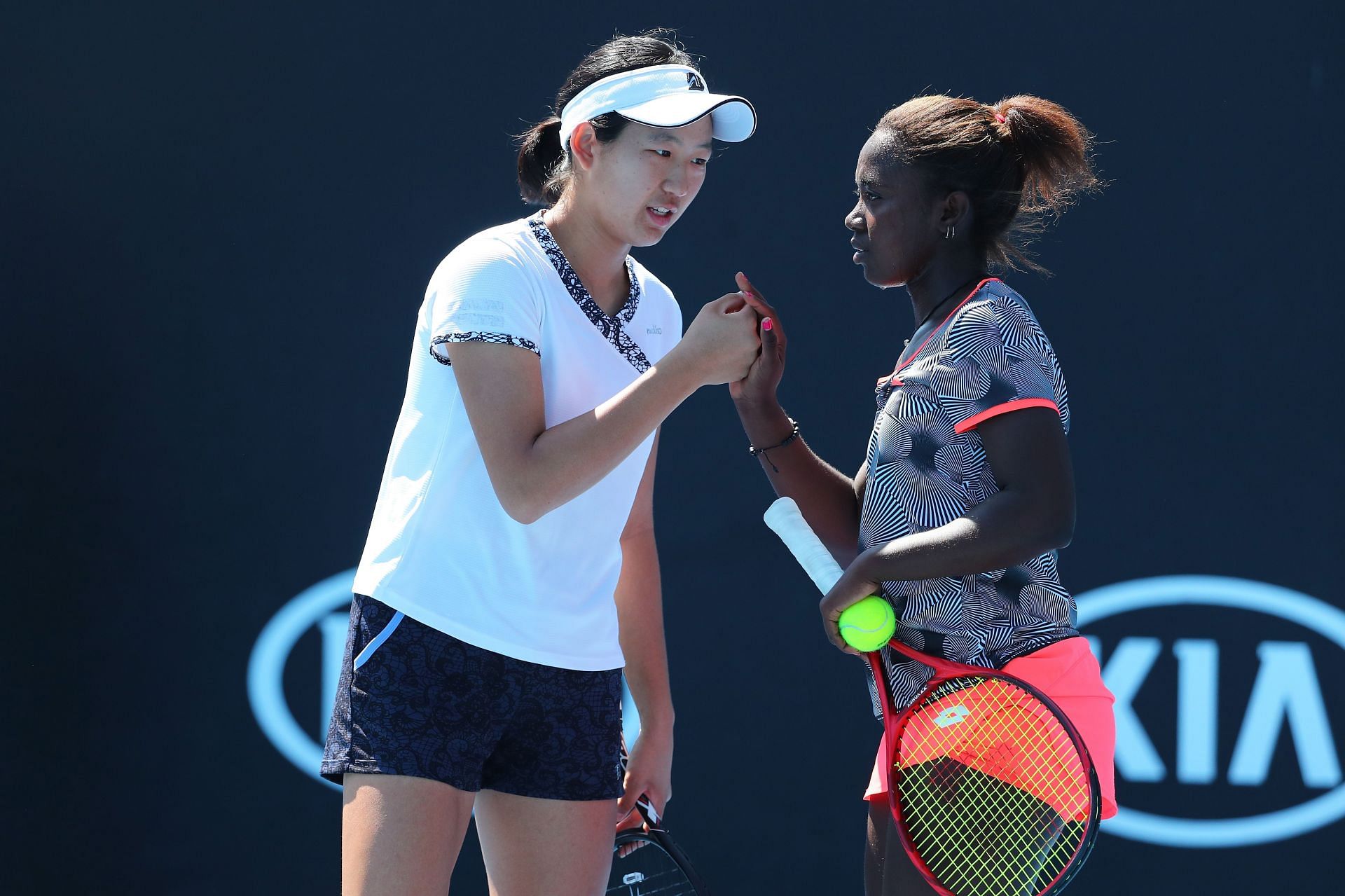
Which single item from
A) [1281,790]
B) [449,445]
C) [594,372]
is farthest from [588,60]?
[1281,790]

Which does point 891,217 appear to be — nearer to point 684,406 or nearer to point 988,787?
point 988,787

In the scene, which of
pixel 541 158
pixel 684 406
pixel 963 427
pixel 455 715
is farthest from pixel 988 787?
pixel 684 406

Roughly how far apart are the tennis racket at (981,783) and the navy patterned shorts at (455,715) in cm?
44

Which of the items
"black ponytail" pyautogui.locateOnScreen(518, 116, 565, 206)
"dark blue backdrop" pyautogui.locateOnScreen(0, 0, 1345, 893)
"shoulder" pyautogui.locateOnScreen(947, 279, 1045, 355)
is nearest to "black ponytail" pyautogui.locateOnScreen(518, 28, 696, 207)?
"black ponytail" pyautogui.locateOnScreen(518, 116, 565, 206)

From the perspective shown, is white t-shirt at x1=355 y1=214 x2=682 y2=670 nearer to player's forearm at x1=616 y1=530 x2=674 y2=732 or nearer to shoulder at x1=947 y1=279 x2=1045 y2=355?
player's forearm at x1=616 y1=530 x2=674 y2=732

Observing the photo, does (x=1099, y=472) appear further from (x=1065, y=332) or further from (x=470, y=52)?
(x=470, y=52)

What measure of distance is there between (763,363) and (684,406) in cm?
134

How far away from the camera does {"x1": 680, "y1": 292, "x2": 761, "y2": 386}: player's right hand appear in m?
1.73

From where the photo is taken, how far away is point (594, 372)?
1875 mm

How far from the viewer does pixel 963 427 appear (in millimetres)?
1657

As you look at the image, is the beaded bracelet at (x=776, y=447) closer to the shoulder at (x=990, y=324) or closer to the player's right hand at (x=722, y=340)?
the player's right hand at (x=722, y=340)

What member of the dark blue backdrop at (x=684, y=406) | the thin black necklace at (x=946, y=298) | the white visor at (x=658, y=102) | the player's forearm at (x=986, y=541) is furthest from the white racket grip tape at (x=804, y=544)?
the dark blue backdrop at (x=684, y=406)

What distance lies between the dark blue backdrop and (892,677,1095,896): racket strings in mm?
1433

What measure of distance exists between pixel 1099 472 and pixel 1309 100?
0.92 meters
